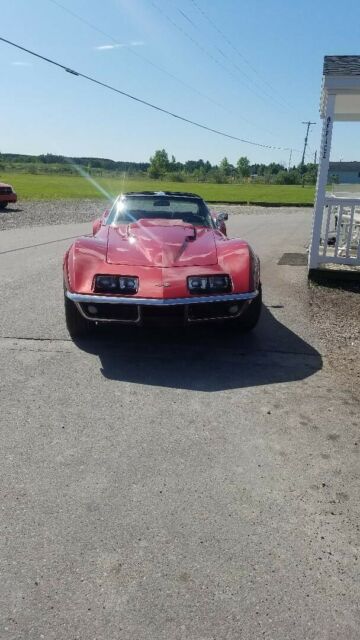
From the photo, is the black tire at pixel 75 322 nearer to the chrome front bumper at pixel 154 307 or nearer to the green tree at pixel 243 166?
the chrome front bumper at pixel 154 307

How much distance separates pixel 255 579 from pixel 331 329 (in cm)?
367

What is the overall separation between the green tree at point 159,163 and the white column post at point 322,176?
4561 inches

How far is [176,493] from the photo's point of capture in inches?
94.7

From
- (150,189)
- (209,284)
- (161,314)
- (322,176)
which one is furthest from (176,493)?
(150,189)

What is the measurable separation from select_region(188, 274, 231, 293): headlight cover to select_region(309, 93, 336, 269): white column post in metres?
3.77

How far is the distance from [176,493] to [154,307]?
189 centimetres

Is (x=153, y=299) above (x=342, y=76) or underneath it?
underneath

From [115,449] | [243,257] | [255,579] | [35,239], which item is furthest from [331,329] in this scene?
[35,239]

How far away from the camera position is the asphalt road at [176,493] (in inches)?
69.2

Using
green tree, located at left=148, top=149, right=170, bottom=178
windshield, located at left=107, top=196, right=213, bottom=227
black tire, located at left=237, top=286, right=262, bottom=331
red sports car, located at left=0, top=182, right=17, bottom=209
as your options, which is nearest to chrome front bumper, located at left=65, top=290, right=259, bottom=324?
black tire, located at left=237, top=286, right=262, bottom=331

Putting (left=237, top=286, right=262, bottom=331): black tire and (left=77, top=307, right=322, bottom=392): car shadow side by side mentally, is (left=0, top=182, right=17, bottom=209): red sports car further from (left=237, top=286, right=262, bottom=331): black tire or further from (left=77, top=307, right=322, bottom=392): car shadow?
(left=237, top=286, right=262, bottom=331): black tire

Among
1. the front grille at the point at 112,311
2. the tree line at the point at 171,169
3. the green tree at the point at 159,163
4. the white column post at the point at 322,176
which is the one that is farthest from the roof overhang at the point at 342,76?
the green tree at the point at 159,163

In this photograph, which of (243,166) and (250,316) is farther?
(243,166)

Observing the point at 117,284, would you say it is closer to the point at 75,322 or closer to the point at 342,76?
the point at 75,322
